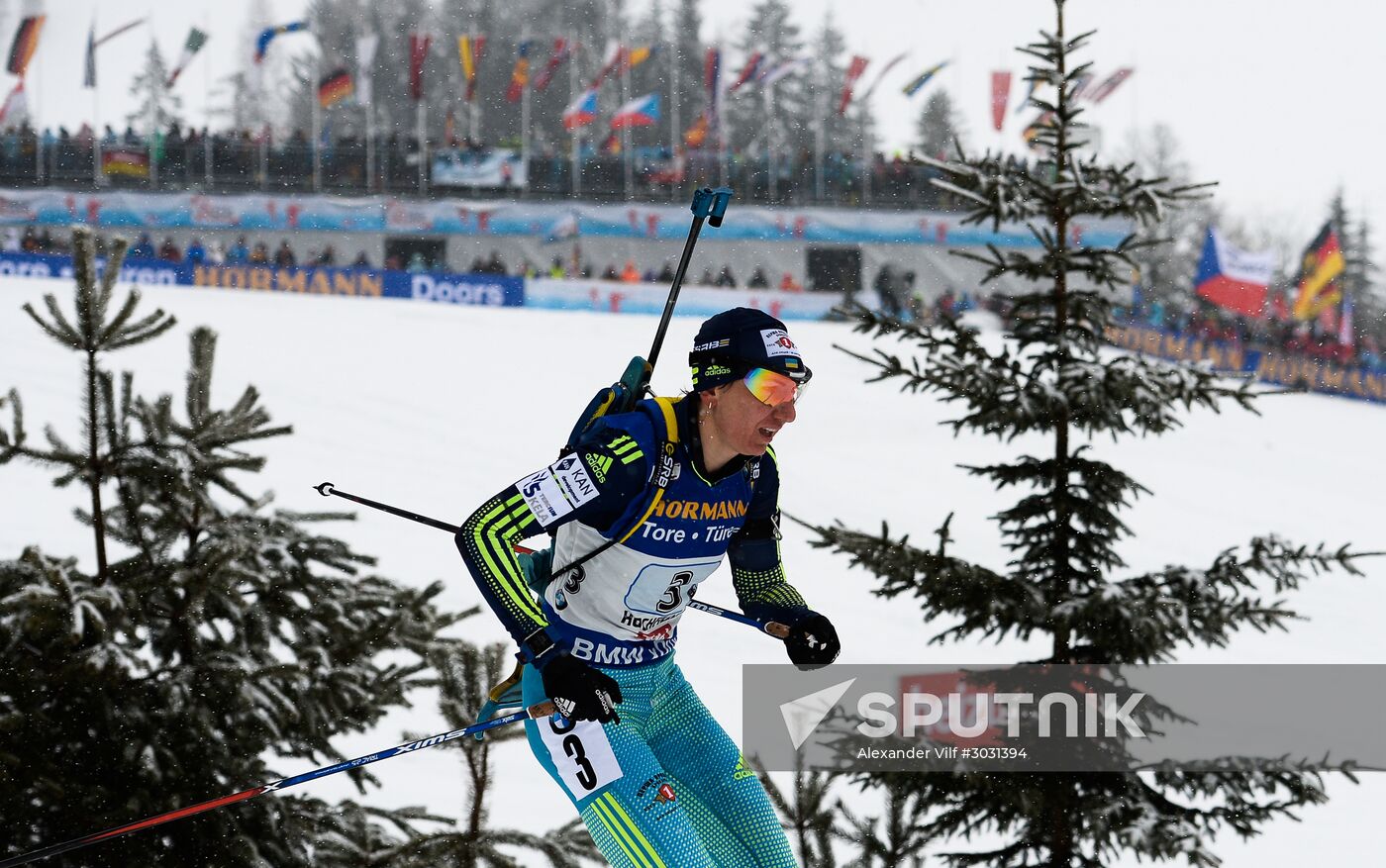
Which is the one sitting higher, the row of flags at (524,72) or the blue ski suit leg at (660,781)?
the row of flags at (524,72)

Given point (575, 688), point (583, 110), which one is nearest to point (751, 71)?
point (583, 110)

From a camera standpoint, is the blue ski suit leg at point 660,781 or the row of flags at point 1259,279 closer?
the blue ski suit leg at point 660,781

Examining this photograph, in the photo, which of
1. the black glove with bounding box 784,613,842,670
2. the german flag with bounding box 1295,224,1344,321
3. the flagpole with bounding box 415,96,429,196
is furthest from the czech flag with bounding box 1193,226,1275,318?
the black glove with bounding box 784,613,842,670

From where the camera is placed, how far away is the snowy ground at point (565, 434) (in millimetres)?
16625

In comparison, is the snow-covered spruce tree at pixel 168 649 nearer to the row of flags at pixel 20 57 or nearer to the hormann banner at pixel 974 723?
the hormann banner at pixel 974 723

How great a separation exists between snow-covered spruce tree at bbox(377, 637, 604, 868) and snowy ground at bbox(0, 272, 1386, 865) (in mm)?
6554

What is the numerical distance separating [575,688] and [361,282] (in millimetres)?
35778

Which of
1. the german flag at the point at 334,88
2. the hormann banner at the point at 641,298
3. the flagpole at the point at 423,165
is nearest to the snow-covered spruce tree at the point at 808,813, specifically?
the hormann banner at the point at 641,298

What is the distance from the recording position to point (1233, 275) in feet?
107

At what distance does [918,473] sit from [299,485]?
34.6 feet

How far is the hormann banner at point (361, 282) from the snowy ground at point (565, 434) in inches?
56.2

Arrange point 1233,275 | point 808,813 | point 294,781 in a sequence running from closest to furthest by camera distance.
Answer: point 294,781 → point 808,813 → point 1233,275

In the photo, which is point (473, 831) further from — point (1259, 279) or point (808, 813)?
point (1259, 279)

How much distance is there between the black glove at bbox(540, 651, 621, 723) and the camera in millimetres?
4246
